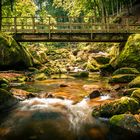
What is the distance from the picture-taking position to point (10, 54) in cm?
2202

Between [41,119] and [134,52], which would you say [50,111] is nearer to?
[41,119]

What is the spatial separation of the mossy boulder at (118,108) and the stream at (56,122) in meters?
0.27

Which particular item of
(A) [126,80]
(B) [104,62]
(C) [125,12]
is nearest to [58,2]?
(C) [125,12]

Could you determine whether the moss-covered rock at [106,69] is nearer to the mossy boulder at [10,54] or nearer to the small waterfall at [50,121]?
the mossy boulder at [10,54]

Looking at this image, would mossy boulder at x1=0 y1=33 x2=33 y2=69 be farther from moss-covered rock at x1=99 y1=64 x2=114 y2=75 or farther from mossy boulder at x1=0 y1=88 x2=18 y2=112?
mossy boulder at x1=0 y1=88 x2=18 y2=112

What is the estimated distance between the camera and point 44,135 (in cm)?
834

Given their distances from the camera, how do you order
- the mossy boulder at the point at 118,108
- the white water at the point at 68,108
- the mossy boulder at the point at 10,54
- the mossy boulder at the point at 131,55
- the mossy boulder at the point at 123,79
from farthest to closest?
the mossy boulder at the point at 10,54, the mossy boulder at the point at 131,55, the mossy boulder at the point at 123,79, the white water at the point at 68,108, the mossy boulder at the point at 118,108

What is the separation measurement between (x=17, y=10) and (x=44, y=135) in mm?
30165

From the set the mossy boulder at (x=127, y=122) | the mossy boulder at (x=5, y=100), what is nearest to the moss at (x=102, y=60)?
the mossy boulder at (x=5, y=100)

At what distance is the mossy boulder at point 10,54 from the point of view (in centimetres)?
2156

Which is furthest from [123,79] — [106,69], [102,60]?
[102,60]

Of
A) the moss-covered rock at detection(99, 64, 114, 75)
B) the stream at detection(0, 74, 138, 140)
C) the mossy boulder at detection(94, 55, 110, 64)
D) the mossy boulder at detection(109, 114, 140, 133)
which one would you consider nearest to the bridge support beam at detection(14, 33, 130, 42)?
the moss-covered rock at detection(99, 64, 114, 75)

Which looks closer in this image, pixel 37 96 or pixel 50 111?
pixel 50 111

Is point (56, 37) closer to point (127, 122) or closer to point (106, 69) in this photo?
point (106, 69)
